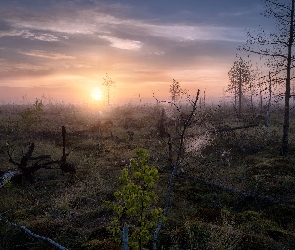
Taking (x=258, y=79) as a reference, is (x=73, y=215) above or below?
below

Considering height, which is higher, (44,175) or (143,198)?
(143,198)

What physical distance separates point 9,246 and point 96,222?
7.41 ft

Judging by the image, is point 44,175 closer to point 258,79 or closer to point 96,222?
point 96,222

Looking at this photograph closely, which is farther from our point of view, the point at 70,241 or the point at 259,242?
the point at 70,241

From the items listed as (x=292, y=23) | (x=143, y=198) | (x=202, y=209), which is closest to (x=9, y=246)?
(x=143, y=198)

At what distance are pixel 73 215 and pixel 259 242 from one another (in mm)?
5212

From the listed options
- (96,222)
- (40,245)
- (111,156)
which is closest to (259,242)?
(96,222)

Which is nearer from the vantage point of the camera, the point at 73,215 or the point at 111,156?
the point at 73,215

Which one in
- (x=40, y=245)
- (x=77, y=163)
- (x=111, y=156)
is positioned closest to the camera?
(x=40, y=245)

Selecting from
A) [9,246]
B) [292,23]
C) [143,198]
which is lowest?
[9,246]

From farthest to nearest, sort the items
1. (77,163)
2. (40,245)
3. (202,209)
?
1. (77,163)
2. (202,209)
3. (40,245)

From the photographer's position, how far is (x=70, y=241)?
664cm

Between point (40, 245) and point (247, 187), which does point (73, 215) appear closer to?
point (40, 245)

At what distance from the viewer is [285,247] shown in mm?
6043
